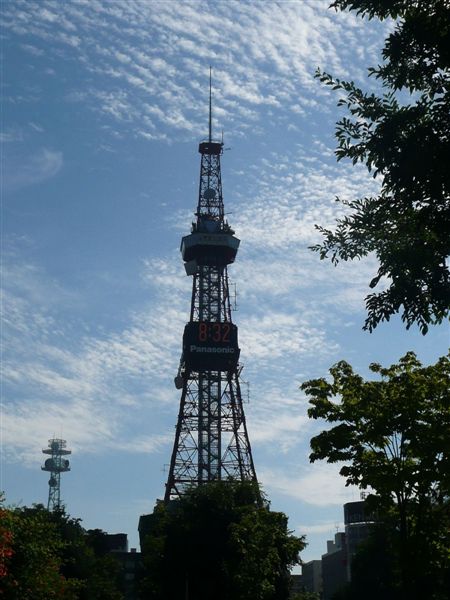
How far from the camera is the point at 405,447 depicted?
99.2 ft

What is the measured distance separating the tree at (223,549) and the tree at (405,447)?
17.8m

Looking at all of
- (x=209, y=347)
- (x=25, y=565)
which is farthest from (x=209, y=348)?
→ (x=25, y=565)

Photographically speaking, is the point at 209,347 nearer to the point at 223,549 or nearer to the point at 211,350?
the point at 211,350

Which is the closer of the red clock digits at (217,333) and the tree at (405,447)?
the tree at (405,447)

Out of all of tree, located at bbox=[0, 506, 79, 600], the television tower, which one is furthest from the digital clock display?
tree, located at bbox=[0, 506, 79, 600]

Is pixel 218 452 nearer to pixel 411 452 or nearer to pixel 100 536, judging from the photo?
pixel 100 536

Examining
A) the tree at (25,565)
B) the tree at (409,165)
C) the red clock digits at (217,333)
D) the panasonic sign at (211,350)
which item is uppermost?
the red clock digits at (217,333)

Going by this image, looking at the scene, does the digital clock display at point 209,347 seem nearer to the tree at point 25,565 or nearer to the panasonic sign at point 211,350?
the panasonic sign at point 211,350

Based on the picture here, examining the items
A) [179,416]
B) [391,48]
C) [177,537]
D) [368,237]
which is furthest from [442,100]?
[179,416]

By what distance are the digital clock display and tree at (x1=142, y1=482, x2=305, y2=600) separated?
182 ft

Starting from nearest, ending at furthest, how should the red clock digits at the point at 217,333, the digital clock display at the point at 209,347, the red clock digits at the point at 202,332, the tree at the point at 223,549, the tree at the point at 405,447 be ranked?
1. the tree at the point at 405,447
2. the tree at the point at 223,549
3. the digital clock display at the point at 209,347
4. the red clock digits at the point at 217,333
5. the red clock digits at the point at 202,332

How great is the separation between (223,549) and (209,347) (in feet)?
201

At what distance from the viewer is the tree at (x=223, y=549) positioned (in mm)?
48281

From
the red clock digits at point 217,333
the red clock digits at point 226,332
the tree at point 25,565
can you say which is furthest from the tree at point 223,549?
the red clock digits at point 226,332
